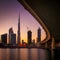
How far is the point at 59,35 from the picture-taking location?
59.3m

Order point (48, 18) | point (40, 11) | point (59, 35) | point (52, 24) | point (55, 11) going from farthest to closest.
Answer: point (59, 35) < point (52, 24) < point (48, 18) < point (55, 11) < point (40, 11)

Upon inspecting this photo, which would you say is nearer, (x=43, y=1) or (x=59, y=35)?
(x=43, y=1)

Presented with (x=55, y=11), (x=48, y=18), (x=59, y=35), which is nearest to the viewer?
(x=55, y=11)

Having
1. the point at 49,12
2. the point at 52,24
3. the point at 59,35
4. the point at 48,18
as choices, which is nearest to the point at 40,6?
the point at 49,12

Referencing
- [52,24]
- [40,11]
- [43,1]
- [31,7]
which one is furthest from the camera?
[52,24]

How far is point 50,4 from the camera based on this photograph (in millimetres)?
34844

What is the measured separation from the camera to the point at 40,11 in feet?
122

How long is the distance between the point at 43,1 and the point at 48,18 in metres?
11.5

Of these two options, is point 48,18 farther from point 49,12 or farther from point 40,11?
point 40,11

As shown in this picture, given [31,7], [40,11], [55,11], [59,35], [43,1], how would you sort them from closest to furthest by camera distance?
1. [43,1]
2. [31,7]
3. [40,11]
4. [55,11]
5. [59,35]

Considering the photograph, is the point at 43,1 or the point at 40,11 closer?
the point at 43,1

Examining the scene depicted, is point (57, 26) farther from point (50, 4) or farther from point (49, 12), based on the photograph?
point (50, 4)

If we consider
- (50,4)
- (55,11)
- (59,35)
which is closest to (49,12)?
(55,11)

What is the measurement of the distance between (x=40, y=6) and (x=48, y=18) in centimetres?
824
